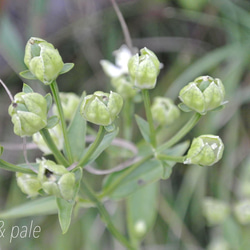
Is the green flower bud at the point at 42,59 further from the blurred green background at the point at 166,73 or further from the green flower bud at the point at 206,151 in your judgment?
the blurred green background at the point at 166,73

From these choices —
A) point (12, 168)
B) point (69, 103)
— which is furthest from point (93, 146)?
point (69, 103)

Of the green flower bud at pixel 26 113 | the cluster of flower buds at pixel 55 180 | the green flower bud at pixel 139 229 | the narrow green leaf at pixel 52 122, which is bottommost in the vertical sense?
the green flower bud at pixel 139 229

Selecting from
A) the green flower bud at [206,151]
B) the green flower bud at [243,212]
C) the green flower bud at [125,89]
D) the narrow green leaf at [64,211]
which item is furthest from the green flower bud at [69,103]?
the green flower bud at [243,212]

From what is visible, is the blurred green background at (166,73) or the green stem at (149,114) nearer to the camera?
the green stem at (149,114)

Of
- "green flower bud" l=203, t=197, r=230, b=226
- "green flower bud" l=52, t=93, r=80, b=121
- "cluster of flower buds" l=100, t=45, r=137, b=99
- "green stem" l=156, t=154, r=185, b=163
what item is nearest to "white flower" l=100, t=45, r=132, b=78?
"cluster of flower buds" l=100, t=45, r=137, b=99

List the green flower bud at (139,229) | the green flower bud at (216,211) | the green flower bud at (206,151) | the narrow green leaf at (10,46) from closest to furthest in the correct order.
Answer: the green flower bud at (206,151) → the green flower bud at (139,229) → the green flower bud at (216,211) → the narrow green leaf at (10,46)

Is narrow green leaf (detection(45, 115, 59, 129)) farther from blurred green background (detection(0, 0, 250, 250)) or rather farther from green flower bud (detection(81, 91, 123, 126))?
blurred green background (detection(0, 0, 250, 250))

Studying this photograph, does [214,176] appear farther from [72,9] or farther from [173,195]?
[72,9]
